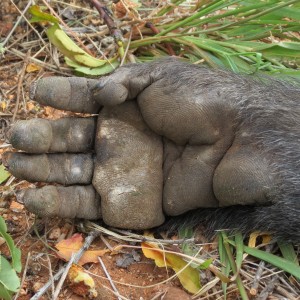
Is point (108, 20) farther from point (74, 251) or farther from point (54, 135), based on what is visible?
point (74, 251)

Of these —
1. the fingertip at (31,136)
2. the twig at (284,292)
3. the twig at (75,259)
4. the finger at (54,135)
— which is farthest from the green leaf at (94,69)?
the twig at (284,292)

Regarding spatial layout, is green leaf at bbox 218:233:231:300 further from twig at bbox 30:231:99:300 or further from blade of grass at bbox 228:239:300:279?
twig at bbox 30:231:99:300

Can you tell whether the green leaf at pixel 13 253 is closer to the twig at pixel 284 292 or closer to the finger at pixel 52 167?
the finger at pixel 52 167

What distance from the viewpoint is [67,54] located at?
76.1 inches

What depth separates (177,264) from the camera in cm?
145

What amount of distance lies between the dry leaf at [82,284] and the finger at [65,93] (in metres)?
0.45

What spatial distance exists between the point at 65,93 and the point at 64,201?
0.29 metres

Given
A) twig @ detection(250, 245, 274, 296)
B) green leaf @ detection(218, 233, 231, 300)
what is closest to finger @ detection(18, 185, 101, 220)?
green leaf @ detection(218, 233, 231, 300)

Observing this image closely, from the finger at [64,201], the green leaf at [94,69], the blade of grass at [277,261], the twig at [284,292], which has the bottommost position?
the twig at [284,292]

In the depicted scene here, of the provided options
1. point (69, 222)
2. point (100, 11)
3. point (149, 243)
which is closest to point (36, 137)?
point (69, 222)

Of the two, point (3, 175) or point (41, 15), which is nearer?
point (3, 175)

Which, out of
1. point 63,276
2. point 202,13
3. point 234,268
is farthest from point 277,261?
point 202,13

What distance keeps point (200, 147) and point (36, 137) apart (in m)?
0.44

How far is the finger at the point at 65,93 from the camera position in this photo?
1.49 m
